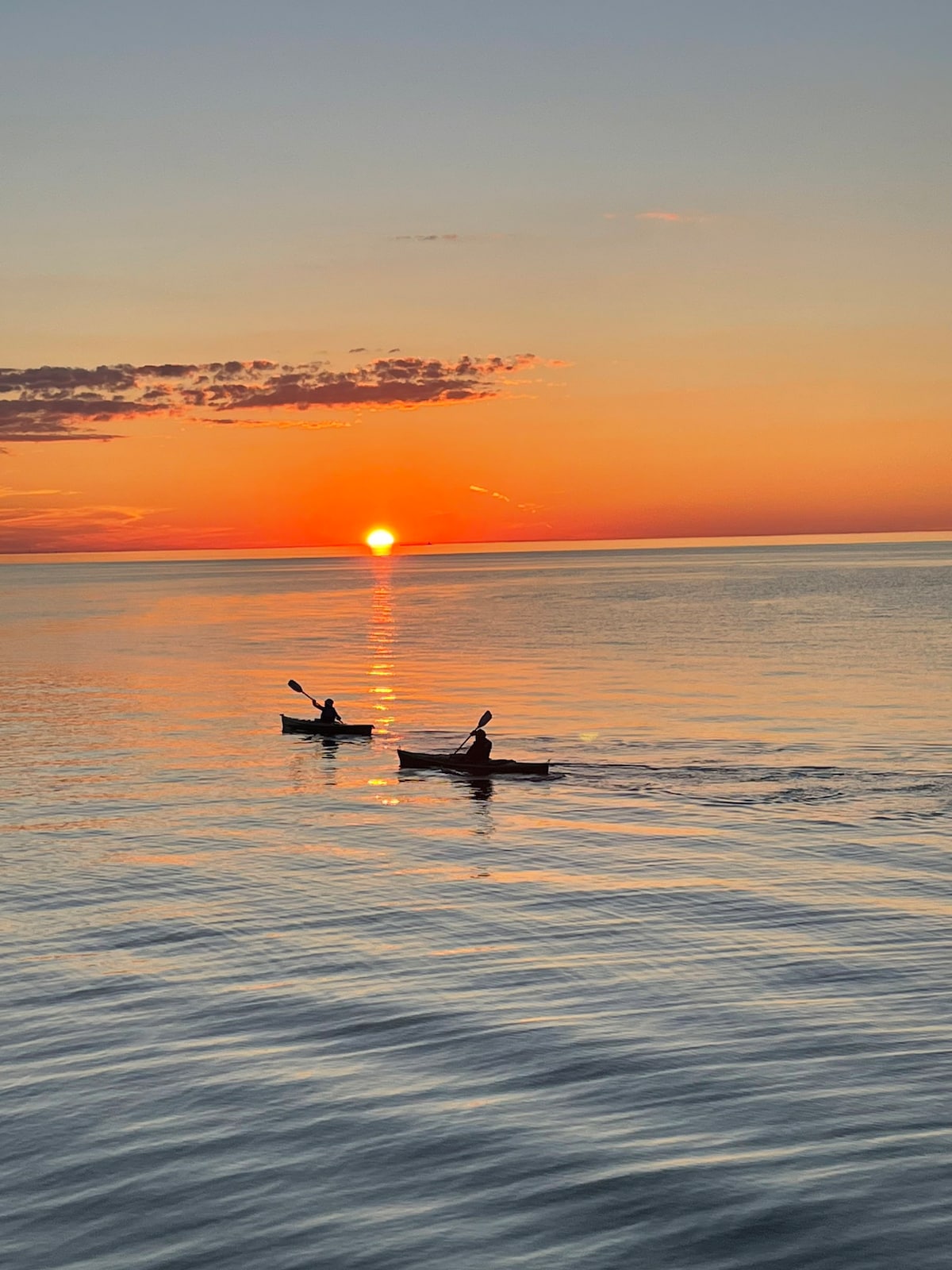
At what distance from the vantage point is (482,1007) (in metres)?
18.8

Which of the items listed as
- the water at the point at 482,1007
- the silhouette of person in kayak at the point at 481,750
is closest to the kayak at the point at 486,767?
the silhouette of person in kayak at the point at 481,750

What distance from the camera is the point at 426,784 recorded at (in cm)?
4144

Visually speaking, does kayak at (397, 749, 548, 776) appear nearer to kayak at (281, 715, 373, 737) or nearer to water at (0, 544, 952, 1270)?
water at (0, 544, 952, 1270)

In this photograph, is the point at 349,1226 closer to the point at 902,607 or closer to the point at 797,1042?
the point at 797,1042

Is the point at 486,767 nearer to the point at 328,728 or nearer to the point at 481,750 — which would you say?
the point at 481,750

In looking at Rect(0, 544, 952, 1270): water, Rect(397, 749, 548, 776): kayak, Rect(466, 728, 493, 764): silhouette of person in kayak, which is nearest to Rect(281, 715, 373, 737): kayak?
Rect(0, 544, 952, 1270): water

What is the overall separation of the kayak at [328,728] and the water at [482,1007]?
8.04 ft

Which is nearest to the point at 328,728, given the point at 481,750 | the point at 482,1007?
the point at 481,750

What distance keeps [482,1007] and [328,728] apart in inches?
1293

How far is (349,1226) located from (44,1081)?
562cm

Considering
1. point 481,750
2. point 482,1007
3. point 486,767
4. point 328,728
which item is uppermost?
point 328,728

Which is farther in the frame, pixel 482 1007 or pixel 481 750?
pixel 481 750

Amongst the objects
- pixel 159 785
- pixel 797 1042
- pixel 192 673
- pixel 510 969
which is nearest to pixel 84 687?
pixel 192 673

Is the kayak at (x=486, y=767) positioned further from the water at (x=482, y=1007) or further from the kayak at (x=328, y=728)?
the kayak at (x=328, y=728)
